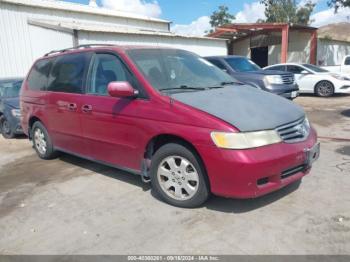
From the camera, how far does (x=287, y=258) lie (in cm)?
303

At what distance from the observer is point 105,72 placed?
191 inches

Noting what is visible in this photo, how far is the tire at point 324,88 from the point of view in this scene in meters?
Result: 14.3

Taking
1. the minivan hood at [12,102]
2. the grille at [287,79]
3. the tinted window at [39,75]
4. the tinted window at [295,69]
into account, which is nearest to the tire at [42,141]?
the tinted window at [39,75]

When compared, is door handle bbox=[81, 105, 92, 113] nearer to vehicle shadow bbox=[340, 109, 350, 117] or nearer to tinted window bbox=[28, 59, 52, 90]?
tinted window bbox=[28, 59, 52, 90]

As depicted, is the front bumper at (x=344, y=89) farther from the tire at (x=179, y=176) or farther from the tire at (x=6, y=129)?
the tire at (x=179, y=176)

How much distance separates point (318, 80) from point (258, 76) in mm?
4762

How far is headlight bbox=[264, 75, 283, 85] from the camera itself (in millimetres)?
10914

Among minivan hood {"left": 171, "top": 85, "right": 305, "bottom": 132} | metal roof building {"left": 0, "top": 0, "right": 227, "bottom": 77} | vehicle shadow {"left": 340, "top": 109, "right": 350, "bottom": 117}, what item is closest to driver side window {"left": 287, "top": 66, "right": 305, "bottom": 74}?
vehicle shadow {"left": 340, "top": 109, "right": 350, "bottom": 117}

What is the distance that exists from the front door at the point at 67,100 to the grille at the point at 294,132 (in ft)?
9.02

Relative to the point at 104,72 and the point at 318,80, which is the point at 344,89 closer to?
the point at 318,80

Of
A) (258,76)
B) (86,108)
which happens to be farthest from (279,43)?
(86,108)

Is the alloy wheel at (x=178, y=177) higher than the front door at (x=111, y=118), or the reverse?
the front door at (x=111, y=118)

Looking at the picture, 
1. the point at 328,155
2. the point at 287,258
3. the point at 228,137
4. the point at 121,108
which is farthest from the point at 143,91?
the point at 328,155

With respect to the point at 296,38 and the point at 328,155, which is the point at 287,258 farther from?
the point at 296,38
